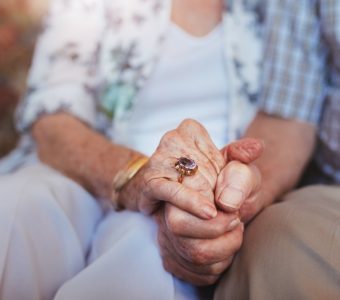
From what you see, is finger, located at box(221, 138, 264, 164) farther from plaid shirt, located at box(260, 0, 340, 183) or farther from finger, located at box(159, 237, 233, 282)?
plaid shirt, located at box(260, 0, 340, 183)

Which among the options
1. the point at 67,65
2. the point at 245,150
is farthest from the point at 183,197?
the point at 67,65

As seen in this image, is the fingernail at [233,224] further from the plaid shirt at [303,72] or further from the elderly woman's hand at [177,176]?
the plaid shirt at [303,72]

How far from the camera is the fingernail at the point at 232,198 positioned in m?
0.59

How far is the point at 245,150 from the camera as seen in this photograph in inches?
25.7

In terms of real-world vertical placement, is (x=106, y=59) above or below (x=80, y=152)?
above

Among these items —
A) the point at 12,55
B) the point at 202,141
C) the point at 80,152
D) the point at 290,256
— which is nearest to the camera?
the point at 290,256

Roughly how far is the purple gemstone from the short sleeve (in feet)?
0.94

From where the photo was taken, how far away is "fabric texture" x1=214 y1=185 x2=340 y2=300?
1.75 ft

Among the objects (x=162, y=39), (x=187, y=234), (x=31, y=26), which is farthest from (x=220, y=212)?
(x=31, y=26)

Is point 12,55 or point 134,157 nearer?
point 134,157

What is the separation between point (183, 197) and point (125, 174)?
0.15m

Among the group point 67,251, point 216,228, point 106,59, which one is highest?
point 106,59

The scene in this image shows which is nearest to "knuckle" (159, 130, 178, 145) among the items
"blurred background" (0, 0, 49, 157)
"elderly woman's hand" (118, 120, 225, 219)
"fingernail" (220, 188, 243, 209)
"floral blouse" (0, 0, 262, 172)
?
"elderly woman's hand" (118, 120, 225, 219)

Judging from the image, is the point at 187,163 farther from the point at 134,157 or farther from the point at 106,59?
the point at 106,59
